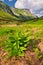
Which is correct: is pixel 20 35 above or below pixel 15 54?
above

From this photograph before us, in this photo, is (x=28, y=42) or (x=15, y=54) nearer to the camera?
(x=15, y=54)

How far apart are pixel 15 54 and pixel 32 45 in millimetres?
1778

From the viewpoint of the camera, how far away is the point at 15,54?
11328mm

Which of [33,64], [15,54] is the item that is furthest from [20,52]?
[33,64]

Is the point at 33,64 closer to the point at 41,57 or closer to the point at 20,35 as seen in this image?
the point at 41,57

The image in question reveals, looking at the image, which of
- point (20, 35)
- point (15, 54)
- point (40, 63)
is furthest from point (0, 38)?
point (40, 63)

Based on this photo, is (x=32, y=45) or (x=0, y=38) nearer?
(x=32, y=45)

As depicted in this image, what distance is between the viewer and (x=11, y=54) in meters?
11.4

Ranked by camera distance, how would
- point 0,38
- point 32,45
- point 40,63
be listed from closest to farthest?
point 40,63, point 32,45, point 0,38

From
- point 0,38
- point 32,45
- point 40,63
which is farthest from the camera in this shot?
point 0,38

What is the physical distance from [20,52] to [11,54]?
0.54 metres

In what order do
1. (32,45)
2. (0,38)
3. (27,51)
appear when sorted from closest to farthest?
1. (27,51)
2. (32,45)
3. (0,38)

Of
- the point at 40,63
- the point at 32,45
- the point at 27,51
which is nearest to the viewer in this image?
the point at 40,63

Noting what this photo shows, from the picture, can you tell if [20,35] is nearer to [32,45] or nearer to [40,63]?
[32,45]
